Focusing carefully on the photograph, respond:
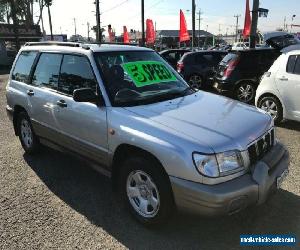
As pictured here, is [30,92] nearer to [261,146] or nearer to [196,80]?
[261,146]

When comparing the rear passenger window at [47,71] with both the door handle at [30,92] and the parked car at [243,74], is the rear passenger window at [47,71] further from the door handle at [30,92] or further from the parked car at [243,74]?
the parked car at [243,74]

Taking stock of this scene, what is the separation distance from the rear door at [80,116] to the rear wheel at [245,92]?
661cm

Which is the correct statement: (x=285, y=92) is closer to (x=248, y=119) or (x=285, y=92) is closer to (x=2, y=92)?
(x=248, y=119)

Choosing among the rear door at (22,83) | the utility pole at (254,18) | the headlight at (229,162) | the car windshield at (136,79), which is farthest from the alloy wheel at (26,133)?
the utility pole at (254,18)

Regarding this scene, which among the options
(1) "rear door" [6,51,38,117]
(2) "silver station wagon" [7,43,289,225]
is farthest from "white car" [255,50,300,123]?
(1) "rear door" [6,51,38,117]

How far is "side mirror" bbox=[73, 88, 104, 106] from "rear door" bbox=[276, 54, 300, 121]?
461 cm

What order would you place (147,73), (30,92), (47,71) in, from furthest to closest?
(30,92), (47,71), (147,73)

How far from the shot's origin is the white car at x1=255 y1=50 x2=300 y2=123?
741 centimetres

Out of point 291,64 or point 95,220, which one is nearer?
point 95,220

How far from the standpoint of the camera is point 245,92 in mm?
10508

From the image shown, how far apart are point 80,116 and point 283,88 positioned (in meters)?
4.78

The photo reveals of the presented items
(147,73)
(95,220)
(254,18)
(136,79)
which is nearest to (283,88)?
(147,73)

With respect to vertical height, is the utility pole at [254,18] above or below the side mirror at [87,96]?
above

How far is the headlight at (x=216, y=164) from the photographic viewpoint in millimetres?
3252
